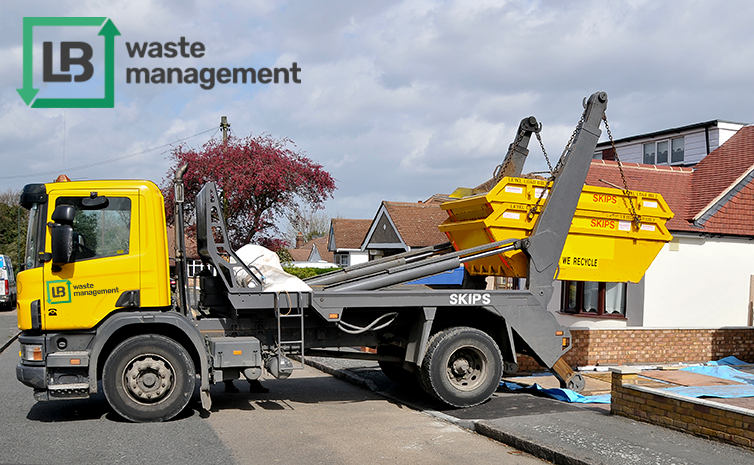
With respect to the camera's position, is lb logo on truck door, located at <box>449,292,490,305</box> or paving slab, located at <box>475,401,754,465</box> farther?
lb logo on truck door, located at <box>449,292,490,305</box>

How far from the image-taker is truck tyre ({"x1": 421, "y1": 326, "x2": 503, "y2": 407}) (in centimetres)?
907

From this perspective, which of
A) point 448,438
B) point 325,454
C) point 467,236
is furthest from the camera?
point 467,236

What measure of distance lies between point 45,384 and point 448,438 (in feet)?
14.9

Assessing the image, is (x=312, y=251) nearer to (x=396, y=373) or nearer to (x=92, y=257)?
(x=396, y=373)

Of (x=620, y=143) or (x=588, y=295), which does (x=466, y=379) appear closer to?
(x=588, y=295)

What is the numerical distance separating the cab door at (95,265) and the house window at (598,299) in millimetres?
10752

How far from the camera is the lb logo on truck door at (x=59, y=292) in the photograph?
796cm

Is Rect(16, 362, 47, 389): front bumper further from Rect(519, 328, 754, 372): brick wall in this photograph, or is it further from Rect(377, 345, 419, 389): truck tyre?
Rect(519, 328, 754, 372): brick wall

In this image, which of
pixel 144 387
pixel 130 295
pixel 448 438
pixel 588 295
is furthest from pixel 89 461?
pixel 588 295

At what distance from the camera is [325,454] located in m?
6.96

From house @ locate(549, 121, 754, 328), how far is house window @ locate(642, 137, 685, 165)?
8051mm

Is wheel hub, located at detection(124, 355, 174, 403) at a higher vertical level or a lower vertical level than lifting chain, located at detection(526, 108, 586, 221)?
lower

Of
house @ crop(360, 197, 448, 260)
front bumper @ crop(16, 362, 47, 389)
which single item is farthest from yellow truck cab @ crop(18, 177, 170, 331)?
house @ crop(360, 197, 448, 260)

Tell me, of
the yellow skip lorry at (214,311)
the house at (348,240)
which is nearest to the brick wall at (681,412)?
the yellow skip lorry at (214,311)
